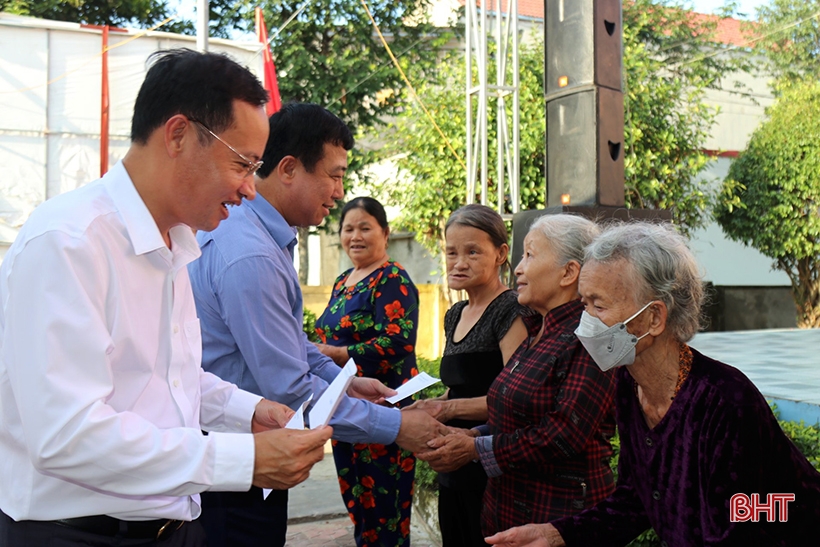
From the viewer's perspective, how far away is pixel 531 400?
2668mm

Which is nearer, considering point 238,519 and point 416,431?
point 238,519

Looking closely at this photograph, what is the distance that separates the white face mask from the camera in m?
2.09

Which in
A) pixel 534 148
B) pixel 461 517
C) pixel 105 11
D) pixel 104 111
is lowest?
pixel 461 517

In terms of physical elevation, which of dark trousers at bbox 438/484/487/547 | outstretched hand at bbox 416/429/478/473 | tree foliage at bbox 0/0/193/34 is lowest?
dark trousers at bbox 438/484/487/547

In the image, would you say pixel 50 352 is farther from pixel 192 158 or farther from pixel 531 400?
pixel 531 400

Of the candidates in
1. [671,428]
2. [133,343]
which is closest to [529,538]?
[671,428]

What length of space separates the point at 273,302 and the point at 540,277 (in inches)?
42.1

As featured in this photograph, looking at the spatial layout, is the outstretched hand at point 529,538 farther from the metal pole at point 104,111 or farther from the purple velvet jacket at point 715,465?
the metal pole at point 104,111

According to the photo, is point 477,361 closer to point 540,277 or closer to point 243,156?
point 540,277

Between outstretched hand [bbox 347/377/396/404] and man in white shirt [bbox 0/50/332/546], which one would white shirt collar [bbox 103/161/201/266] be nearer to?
man in white shirt [bbox 0/50/332/546]

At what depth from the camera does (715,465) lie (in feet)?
6.10

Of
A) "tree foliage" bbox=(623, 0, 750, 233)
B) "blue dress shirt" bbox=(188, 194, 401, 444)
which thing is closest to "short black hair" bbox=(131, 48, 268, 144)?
"blue dress shirt" bbox=(188, 194, 401, 444)

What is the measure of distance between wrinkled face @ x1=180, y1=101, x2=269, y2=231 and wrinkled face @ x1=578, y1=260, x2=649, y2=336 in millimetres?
1016

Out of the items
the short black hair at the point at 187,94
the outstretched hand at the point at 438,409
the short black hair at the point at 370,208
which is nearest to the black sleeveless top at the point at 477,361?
the outstretched hand at the point at 438,409
